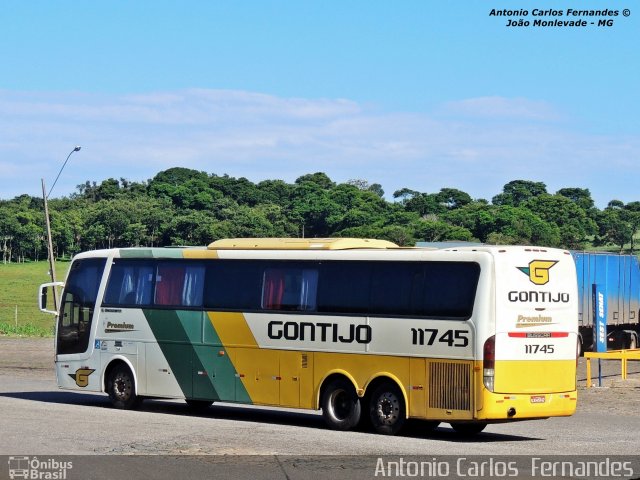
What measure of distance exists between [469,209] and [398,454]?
505 ft

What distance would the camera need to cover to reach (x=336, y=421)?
1948 centimetres

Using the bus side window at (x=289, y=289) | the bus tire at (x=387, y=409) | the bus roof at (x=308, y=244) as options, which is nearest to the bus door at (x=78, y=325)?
the bus roof at (x=308, y=244)

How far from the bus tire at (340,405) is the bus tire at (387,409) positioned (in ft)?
1.06

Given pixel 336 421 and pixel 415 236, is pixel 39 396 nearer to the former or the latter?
pixel 336 421

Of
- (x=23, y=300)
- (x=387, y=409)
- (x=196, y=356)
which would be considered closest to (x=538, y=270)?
(x=387, y=409)

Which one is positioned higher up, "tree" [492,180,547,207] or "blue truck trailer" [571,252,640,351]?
"tree" [492,180,547,207]

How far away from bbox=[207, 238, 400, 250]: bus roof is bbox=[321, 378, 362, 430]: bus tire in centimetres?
236

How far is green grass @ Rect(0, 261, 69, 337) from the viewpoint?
58.2 metres

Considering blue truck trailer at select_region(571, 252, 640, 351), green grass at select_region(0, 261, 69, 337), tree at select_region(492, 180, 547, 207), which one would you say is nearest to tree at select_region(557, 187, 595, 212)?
tree at select_region(492, 180, 547, 207)

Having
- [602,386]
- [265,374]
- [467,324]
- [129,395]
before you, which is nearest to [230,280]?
[265,374]

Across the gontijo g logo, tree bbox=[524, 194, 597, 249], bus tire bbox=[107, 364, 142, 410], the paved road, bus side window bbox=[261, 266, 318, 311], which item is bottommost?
the paved road

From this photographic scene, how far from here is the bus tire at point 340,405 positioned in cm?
1925

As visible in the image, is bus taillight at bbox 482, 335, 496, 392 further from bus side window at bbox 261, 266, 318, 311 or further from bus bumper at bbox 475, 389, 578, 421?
bus side window at bbox 261, 266, 318, 311

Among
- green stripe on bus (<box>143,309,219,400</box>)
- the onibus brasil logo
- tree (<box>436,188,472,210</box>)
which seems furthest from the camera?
tree (<box>436,188,472,210</box>)
